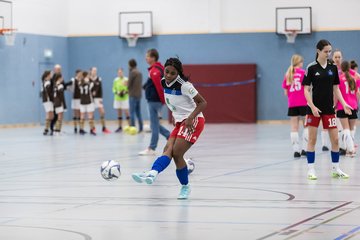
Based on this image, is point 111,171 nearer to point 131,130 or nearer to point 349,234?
point 349,234

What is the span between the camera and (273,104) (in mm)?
38406

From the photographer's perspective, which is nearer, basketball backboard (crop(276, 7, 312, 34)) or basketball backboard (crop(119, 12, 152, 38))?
basketball backboard (crop(276, 7, 312, 34))

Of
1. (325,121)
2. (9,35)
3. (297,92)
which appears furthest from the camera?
(9,35)

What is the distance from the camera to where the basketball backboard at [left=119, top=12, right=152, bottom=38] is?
128 feet

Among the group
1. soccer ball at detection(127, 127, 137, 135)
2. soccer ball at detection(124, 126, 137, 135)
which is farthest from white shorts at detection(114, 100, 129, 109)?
soccer ball at detection(127, 127, 137, 135)

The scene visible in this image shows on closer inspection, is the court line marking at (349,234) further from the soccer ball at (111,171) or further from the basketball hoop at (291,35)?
the basketball hoop at (291,35)

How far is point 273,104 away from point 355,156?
20573 mm

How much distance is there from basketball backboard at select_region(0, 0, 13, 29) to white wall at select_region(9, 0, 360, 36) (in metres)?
1.53

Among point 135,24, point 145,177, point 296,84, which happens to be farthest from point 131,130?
point 145,177

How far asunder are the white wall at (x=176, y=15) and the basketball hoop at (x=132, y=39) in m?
0.95

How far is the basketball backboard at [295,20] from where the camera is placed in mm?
37062

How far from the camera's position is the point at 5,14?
33.9 m

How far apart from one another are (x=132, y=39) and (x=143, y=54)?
0.87 metres

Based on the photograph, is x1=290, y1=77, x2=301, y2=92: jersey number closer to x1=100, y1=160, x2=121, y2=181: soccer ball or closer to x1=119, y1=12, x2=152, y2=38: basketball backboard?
x1=100, y1=160, x2=121, y2=181: soccer ball
